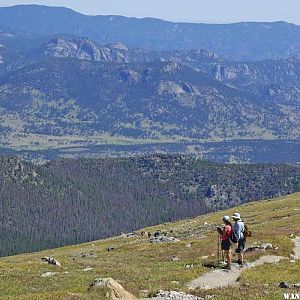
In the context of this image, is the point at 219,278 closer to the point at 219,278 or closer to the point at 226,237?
the point at 219,278

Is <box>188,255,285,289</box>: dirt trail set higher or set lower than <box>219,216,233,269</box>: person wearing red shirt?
lower

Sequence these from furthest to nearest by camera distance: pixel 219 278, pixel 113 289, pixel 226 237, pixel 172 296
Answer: pixel 226 237
pixel 219 278
pixel 172 296
pixel 113 289

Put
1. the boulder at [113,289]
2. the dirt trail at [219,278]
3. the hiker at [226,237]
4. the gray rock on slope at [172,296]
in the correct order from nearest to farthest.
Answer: the boulder at [113,289] → the gray rock on slope at [172,296] → the dirt trail at [219,278] → the hiker at [226,237]

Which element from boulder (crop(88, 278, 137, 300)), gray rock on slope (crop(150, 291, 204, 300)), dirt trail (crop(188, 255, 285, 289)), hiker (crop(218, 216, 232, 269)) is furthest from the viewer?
hiker (crop(218, 216, 232, 269))

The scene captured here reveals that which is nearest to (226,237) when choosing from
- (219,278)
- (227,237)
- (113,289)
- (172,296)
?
(227,237)

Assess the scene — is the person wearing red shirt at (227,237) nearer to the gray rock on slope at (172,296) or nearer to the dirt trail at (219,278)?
the dirt trail at (219,278)

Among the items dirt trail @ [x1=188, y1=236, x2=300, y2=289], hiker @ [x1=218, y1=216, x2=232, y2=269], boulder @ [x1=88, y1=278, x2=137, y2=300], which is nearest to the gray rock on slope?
boulder @ [x1=88, y1=278, x2=137, y2=300]

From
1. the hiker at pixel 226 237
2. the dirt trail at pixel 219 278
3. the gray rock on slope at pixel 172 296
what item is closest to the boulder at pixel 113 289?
the gray rock on slope at pixel 172 296

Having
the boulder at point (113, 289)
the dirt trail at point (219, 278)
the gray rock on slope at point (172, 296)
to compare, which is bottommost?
the dirt trail at point (219, 278)

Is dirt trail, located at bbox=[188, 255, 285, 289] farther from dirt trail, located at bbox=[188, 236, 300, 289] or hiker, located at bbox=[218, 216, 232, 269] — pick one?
hiker, located at bbox=[218, 216, 232, 269]

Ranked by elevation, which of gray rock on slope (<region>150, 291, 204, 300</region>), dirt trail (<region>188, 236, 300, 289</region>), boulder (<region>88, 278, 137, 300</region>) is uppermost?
boulder (<region>88, 278, 137, 300</region>)

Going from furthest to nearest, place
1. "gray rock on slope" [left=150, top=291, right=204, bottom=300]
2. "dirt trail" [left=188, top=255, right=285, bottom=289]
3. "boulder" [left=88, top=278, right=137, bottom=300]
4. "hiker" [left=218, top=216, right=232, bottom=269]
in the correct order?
1. "hiker" [left=218, top=216, right=232, bottom=269]
2. "dirt trail" [left=188, top=255, right=285, bottom=289]
3. "gray rock on slope" [left=150, top=291, right=204, bottom=300]
4. "boulder" [left=88, top=278, right=137, bottom=300]

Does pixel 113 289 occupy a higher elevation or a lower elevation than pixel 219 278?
higher

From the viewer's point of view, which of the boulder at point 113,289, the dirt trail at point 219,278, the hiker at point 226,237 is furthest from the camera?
the hiker at point 226,237
